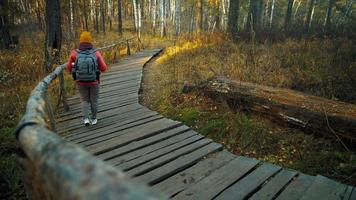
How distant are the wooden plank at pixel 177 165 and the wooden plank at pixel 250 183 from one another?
2.83 feet

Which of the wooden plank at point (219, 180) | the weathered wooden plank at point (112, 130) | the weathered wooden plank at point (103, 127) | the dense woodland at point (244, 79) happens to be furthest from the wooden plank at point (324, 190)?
the weathered wooden plank at point (103, 127)

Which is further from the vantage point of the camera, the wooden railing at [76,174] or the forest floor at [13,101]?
the forest floor at [13,101]

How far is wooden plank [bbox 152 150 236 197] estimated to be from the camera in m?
4.01

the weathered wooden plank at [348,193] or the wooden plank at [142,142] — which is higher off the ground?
the weathered wooden plank at [348,193]

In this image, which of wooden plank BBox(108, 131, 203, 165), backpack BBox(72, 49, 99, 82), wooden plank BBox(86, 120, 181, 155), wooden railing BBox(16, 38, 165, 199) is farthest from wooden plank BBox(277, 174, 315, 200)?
backpack BBox(72, 49, 99, 82)

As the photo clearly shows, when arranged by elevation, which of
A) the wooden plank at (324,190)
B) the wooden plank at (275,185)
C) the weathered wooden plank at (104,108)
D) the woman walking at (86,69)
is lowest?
the weathered wooden plank at (104,108)

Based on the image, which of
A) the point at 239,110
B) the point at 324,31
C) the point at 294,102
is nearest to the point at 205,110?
the point at 239,110

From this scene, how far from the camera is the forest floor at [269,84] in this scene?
512cm

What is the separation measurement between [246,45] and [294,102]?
741 centimetres

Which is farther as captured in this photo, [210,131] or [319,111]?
[210,131]

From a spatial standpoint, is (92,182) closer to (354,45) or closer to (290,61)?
(290,61)

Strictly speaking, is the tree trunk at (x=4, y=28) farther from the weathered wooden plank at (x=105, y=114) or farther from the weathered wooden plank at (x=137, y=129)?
the weathered wooden plank at (x=137, y=129)

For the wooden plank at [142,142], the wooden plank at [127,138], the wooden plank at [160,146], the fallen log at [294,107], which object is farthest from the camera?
the wooden plank at [127,138]

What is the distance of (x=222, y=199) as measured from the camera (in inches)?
148
